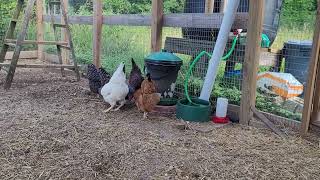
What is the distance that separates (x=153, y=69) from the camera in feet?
11.5

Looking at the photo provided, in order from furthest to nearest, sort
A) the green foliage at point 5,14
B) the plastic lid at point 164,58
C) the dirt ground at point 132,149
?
1. the green foliage at point 5,14
2. the plastic lid at point 164,58
3. the dirt ground at point 132,149

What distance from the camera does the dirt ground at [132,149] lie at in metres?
2.10

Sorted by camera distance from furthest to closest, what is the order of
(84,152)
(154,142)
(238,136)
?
1. (238,136)
2. (154,142)
3. (84,152)

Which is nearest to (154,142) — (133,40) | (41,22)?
(133,40)

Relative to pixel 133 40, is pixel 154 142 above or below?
below

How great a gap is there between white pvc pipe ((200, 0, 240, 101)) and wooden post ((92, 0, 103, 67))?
2324mm

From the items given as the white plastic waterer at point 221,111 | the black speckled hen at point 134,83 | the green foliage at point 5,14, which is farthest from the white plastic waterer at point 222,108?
the green foliage at point 5,14

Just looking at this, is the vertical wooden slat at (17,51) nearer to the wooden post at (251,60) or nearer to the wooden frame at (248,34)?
the wooden frame at (248,34)

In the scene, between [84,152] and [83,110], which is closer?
[84,152]

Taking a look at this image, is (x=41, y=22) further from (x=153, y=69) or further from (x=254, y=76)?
(x=254, y=76)

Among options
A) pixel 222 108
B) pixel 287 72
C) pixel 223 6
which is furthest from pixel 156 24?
pixel 287 72

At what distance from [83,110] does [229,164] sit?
181 centimetres

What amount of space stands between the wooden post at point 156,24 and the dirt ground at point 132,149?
98 cm

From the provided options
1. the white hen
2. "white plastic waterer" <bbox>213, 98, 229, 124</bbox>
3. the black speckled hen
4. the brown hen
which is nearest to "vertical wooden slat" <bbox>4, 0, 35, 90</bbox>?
the white hen
